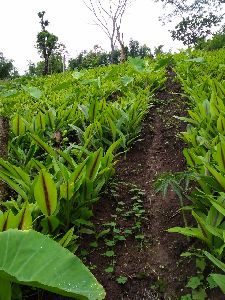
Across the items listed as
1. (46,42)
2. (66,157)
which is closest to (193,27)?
(46,42)

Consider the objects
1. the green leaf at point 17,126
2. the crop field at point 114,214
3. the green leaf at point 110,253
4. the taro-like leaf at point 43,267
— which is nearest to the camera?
the taro-like leaf at point 43,267

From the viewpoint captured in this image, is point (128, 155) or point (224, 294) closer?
point (224, 294)

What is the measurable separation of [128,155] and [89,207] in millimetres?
1238

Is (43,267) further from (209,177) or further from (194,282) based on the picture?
(209,177)

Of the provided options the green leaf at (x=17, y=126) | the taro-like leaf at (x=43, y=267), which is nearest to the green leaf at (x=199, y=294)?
the taro-like leaf at (x=43, y=267)

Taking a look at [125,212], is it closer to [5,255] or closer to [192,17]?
[5,255]

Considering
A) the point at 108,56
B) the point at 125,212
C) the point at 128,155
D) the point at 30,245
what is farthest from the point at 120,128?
the point at 108,56

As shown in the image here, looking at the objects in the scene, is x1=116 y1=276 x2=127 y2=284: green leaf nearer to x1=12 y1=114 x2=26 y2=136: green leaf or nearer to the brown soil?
the brown soil

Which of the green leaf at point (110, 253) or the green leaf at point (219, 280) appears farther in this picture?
the green leaf at point (110, 253)

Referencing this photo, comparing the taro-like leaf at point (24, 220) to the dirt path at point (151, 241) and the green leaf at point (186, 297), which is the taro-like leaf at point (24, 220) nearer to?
the dirt path at point (151, 241)

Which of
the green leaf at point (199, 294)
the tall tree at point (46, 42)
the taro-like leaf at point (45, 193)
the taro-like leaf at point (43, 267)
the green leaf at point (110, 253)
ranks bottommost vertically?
the green leaf at point (199, 294)

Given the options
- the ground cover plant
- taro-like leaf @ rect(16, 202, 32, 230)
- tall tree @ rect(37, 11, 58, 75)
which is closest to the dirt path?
the ground cover plant

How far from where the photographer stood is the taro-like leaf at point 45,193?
90.2 inches

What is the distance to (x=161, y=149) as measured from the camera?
4277mm
